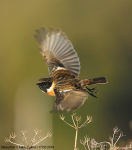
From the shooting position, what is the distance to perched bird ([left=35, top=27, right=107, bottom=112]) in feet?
6.96

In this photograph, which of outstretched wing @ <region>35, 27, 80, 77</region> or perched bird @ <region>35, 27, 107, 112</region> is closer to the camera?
perched bird @ <region>35, 27, 107, 112</region>

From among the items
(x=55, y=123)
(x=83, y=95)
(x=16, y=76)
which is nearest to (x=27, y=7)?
(x=16, y=76)

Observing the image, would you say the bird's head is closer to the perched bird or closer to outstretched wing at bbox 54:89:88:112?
the perched bird

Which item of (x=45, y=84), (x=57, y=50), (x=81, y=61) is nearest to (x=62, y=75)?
(x=45, y=84)

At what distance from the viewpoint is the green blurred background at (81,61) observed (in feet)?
24.8

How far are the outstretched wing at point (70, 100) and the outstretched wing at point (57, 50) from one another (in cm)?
79

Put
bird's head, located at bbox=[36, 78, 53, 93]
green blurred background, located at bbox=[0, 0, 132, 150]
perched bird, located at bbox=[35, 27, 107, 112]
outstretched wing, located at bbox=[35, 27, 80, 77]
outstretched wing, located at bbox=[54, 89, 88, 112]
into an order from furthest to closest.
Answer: green blurred background, located at bbox=[0, 0, 132, 150] < outstretched wing, located at bbox=[35, 27, 80, 77] < bird's head, located at bbox=[36, 78, 53, 93] < perched bird, located at bbox=[35, 27, 107, 112] < outstretched wing, located at bbox=[54, 89, 88, 112]

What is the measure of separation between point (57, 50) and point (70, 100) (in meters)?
1.25

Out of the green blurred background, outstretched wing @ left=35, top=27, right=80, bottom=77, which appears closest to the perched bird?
outstretched wing @ left=35, top=27, right=80, bottom=77

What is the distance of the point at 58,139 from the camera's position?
7.69 meters

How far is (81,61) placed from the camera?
9.62 metres

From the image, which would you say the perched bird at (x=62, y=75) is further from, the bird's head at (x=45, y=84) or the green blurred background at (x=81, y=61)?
the green blurred background at (x=81, y=61)

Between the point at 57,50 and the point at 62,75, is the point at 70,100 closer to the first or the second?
the point at 62,75

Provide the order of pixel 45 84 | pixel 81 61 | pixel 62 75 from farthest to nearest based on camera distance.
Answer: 1. pixel 81 61
2. pixel 62 75
3. pixel 45 84
